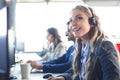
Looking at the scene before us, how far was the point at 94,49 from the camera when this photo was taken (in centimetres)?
143

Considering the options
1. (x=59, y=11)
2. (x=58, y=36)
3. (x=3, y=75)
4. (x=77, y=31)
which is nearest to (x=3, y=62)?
(x=3, y=75)

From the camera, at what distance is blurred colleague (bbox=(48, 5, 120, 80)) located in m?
1.25

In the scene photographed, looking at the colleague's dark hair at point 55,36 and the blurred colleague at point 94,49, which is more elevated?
the colleague's dark hair at point 55,36

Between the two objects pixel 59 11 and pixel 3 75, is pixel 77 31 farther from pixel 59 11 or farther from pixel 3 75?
pixel 59 11

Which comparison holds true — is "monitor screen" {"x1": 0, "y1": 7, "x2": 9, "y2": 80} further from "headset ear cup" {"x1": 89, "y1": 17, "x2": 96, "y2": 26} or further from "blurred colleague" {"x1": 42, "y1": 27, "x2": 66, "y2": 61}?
"blurred colleague" {"x1": 42, "y1": 27, "x2": 66, "y2": 61}

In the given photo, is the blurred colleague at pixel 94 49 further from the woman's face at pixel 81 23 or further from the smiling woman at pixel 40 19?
the smiling woman at pixel 40 19

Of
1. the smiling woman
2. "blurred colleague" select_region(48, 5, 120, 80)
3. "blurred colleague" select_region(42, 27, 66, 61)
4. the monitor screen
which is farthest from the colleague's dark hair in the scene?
the monitor screen

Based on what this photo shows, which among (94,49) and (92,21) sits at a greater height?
(92,21)

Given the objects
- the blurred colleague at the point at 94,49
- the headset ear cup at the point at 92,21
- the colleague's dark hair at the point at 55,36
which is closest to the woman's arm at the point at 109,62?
the blurred colleague at the point at 94,49

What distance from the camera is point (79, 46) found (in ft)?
5.80

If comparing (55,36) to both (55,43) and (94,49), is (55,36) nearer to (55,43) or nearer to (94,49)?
(55,43)

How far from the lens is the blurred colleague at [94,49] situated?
125cm

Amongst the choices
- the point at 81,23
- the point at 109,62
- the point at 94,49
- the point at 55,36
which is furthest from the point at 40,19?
the point at 109,62

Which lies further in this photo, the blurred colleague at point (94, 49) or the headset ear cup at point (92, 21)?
the headset ear cup at point (92, 21)
